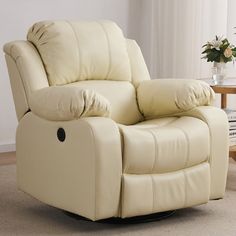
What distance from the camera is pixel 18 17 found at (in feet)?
14.3

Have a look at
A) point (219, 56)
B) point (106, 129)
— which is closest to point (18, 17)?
point (219, 56)

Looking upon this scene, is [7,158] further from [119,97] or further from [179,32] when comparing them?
[179,32]

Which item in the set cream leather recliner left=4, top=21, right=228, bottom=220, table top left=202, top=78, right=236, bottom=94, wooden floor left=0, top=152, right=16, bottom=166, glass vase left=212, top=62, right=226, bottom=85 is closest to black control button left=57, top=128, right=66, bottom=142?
cream leather recliner left=4, top=21, right=228, bottom=220

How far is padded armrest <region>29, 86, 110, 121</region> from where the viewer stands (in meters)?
2.63

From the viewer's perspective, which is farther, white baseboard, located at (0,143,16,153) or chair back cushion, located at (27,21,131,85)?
white baseboard, located at (0,143,16,153)

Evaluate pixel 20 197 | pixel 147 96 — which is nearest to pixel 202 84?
pixel 147 96

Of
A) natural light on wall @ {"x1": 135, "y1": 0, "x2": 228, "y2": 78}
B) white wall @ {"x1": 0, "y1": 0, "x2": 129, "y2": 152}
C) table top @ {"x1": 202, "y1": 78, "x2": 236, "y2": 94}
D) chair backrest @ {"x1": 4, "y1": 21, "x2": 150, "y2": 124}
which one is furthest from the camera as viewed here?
natural light on wall @ {"x1": 135, "y1": 0, "x2": 228, "y2": 78}

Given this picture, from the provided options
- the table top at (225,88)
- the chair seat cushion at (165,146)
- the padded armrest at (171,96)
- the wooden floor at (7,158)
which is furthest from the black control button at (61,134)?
the wooden floor at (7,158)

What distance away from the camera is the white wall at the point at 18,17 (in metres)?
4.31

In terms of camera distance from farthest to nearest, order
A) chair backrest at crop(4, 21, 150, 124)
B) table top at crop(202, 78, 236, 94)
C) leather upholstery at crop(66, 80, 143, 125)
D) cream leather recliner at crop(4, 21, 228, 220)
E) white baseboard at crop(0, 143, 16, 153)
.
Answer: white baseboard at crop(0, 143, 16, 153)
table top at crop(202, 78, 236, 94)
leather upholstery at crop(66, 80, 143, 125)
chair backrest at crop(4, 21, 150, 124)
cream leather recliner at crop(4, 21, 228, 220)

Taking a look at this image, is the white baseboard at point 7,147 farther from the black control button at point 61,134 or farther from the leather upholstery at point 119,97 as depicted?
the black control button at point 61,134

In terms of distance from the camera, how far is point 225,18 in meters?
4.64

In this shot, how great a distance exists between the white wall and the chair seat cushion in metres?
1.68

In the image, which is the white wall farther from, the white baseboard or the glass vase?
the glass vase
